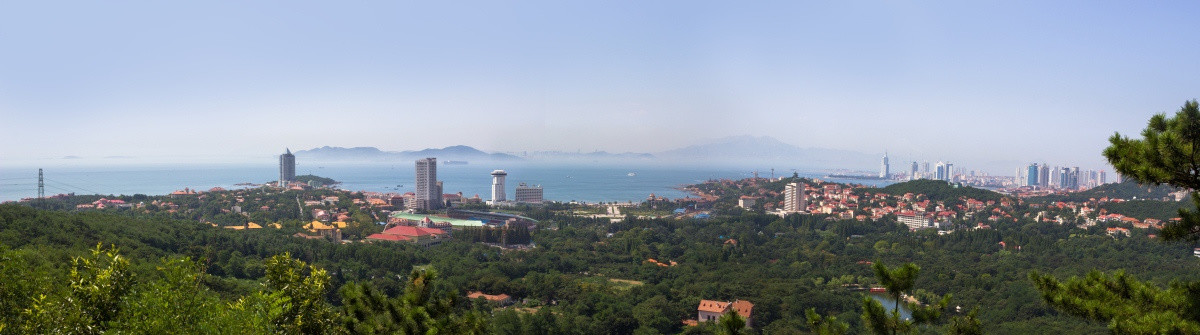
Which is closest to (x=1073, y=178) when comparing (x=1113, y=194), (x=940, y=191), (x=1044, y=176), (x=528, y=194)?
(x=1044, y=176)

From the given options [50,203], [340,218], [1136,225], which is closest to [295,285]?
[340,218]

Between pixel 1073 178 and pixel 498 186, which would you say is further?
pixel 1073 178

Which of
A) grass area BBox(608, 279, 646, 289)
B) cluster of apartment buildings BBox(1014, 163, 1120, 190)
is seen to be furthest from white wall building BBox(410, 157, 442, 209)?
cluster of apartment buildings BBox(1014, 163, 1120, 190)

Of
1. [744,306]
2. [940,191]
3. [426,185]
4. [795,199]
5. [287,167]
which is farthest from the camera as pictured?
[287,167]

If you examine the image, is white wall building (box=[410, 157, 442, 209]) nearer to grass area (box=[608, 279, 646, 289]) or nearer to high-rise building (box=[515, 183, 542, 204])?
high-rise building (box=[515, 183, 542, 204])

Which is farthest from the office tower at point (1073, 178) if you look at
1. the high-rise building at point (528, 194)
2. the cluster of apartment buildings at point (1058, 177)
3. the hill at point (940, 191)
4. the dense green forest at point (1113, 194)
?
the high-rise building at point (528, 194)

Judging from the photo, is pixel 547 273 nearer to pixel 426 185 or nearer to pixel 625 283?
pixel 625 283
